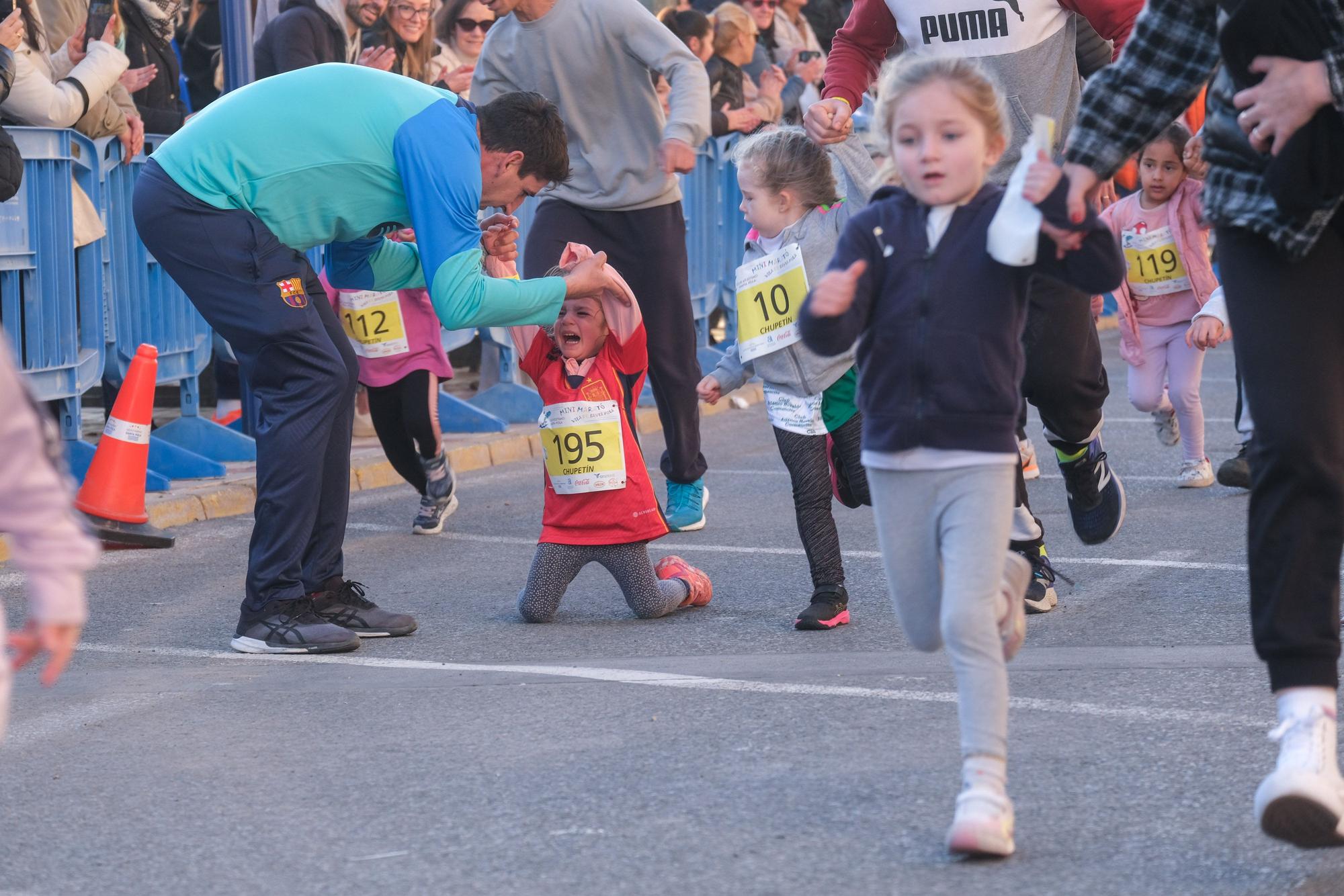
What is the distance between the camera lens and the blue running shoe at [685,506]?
25.0 feet

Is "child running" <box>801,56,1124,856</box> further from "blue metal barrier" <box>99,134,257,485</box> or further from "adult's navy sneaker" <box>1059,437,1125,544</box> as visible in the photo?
"blue metal barrier" <box>99,134,257,485</box>

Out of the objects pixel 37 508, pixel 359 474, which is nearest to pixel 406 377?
pixel 359 474

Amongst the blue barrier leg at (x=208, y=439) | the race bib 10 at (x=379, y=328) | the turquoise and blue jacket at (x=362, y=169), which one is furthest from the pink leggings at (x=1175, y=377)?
the blue barrier leg at (x=208, y=439)

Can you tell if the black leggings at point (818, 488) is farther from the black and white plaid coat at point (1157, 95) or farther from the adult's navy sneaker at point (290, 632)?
the black and white plaid coat at point (1157, 95)

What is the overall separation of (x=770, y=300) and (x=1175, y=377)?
3.17 metres

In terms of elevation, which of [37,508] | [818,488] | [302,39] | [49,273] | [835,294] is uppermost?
[302,39]

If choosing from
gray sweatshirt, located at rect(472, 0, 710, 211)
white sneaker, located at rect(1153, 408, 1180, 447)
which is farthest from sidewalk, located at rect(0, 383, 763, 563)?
white sneaker, located at rect(1153, 408, 1180, 447)

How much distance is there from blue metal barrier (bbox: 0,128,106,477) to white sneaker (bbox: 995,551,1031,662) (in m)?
5.07

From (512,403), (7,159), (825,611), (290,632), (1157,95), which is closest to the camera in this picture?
(1157,95)

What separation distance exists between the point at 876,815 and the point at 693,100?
4.17m

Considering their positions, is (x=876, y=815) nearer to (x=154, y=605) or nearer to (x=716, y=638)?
(x=716, y=638)

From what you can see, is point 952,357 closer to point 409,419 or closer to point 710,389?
point 710,389

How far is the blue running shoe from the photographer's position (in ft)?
25.0

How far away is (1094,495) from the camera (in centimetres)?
578
